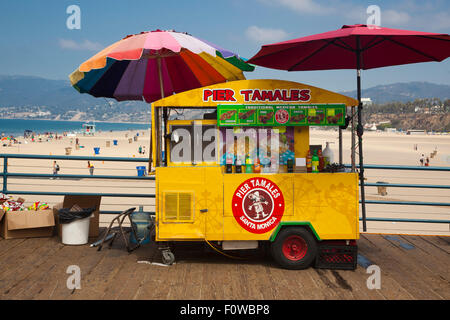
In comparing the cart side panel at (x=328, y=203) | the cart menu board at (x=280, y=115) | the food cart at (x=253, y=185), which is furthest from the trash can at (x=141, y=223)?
the cart side panel at (x=328, y=203)

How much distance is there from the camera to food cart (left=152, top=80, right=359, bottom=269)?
220 inches

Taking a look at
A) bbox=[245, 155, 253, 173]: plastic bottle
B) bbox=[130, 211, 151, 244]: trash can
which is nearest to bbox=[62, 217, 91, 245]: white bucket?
bbox=[130, 211, 151, 244]: trash can

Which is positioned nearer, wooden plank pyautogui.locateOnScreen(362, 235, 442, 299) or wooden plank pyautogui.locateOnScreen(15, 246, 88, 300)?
wooden plank pyautogui.locateOnScreen(15, 246, 88, 300)

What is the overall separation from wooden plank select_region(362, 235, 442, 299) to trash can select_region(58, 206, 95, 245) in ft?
15.2

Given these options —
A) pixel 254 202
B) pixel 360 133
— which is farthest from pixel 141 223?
pixel 360 133

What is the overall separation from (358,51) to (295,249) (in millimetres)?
2983

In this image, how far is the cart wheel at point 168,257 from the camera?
225 inches

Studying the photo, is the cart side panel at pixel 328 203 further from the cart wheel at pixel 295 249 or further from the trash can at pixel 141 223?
the trash can at pixel 141 223

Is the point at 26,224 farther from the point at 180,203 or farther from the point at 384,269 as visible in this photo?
the point at 384,269

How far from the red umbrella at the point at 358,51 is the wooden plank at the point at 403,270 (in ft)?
2.39

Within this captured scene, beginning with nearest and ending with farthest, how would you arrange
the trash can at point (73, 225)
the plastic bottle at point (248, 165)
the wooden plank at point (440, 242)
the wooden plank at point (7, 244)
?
the plastic bottle at point (248, 165), the wooden plank at point (7, 244), the trash can at point (73, 225), the wooden plank at point (440, 242)

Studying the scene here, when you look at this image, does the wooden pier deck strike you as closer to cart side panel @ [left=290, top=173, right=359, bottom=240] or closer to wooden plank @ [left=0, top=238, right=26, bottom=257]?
wooden plank @ [left=0, top=238, right=26, bottom=257]
